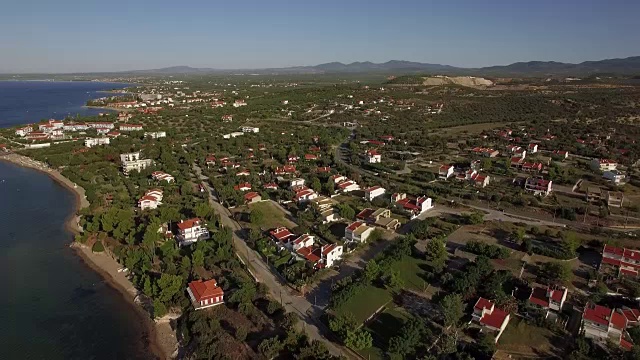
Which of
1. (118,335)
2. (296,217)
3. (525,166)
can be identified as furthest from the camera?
(525,166)

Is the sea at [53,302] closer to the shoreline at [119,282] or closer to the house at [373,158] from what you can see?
the shoreline at [119,282]

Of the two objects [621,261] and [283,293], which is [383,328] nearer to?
[283,293]

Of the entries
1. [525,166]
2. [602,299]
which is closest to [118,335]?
[602,299]

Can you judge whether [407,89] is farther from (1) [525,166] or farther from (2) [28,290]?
(2) [28,290]

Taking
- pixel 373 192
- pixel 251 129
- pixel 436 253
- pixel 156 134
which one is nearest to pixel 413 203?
pixel 373 192

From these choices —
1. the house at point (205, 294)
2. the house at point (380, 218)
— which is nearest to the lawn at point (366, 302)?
the house at point (205, 294)

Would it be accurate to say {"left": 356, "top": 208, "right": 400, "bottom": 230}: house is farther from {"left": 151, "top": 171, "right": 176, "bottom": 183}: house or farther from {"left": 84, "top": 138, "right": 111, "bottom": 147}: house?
{"left": 84, "top": 138, "right": 111, "bottom": 147}: house

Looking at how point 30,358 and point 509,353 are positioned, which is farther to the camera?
point 30,358
